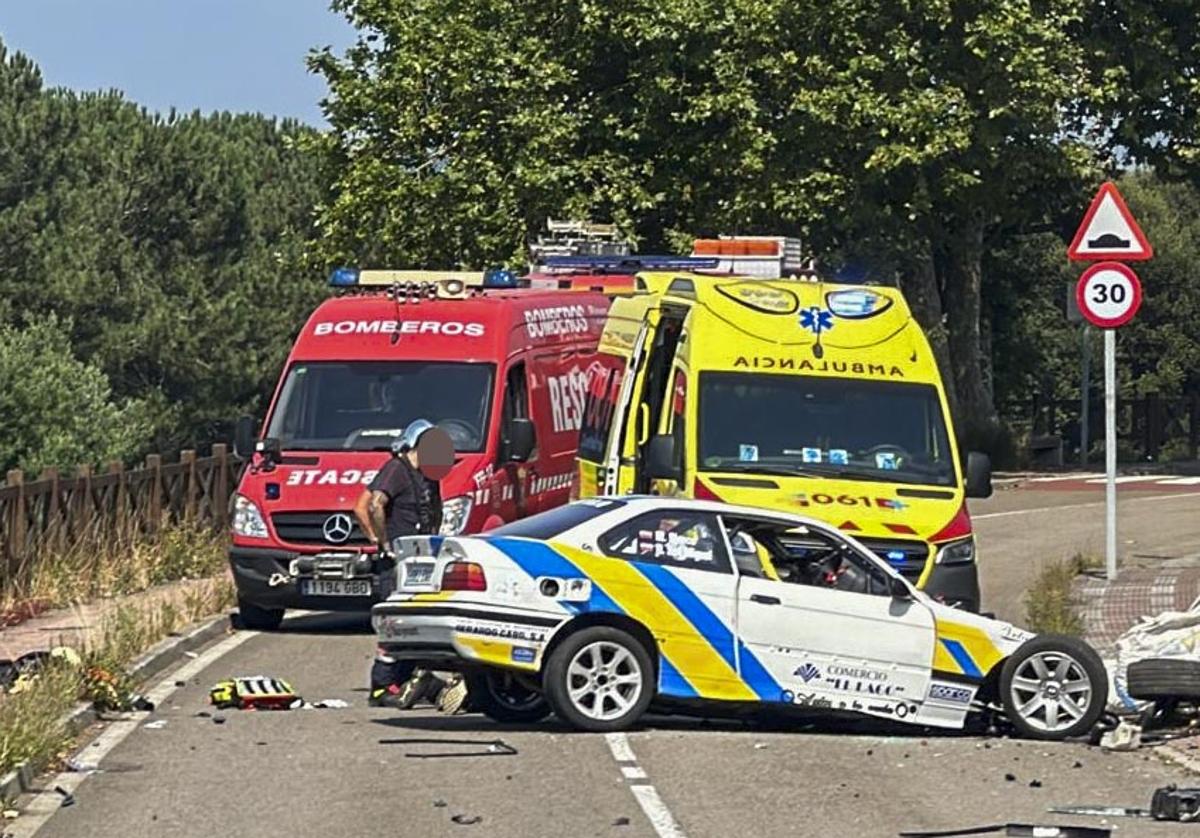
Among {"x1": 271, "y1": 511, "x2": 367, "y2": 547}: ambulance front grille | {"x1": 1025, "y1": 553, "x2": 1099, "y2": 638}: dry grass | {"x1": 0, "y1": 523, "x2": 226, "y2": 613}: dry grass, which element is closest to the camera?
{"x1": 1025, "y1": 553, "x2": 1099, "y2": 638}: dry grass

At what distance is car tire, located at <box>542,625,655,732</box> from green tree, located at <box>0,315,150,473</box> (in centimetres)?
4038

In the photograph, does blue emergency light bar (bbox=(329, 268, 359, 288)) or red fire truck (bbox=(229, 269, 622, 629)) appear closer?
red fire truck (bbox=(229, 269, 622, 629))

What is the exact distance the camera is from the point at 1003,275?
53438 millimetres

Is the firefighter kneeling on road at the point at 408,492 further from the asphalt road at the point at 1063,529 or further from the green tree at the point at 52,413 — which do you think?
the green tree at the point at 52,413

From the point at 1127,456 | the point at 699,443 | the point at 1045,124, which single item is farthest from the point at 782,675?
the point at 1127,456

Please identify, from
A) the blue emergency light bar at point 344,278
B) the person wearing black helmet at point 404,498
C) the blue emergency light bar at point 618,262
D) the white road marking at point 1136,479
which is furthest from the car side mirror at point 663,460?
the white road marking at point 1136,479

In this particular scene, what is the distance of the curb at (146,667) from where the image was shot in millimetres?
12125

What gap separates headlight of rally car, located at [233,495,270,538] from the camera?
2038 centimetres

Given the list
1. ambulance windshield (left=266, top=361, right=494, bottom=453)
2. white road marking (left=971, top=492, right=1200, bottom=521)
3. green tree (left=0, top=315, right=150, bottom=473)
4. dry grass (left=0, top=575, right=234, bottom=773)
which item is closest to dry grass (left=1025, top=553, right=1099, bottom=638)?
ambulance windshield (left=266, top=361, right=494, bottom=453)

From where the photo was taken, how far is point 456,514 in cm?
2002

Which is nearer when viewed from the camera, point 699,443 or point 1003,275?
point 699,443

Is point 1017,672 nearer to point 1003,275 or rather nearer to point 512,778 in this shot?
point 512,778

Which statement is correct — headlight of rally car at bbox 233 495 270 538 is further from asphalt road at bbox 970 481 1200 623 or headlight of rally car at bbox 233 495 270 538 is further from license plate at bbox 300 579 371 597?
asphalt road at bbox 970 481 1200 623

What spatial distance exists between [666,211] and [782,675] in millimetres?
26224
